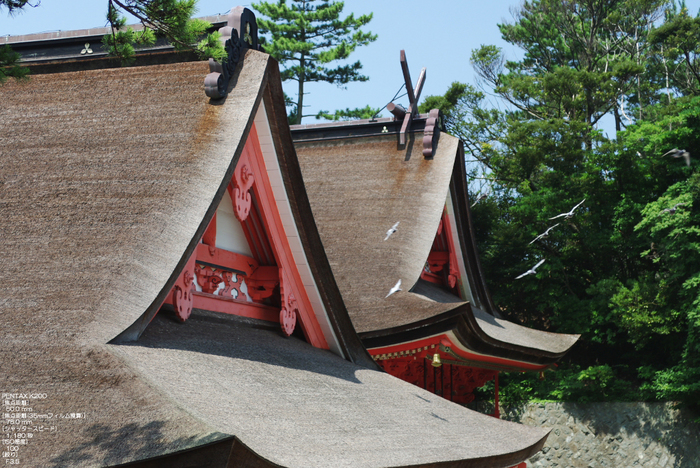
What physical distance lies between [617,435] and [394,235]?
30.8ft

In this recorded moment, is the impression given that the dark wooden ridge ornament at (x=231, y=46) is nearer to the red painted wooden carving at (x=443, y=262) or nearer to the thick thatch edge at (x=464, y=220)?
the thick thatch edge at (x=464, y=220)

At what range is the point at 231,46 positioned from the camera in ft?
13.2

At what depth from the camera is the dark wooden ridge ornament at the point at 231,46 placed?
388 centimetres

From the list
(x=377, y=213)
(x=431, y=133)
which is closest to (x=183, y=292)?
(x=377, y=213)

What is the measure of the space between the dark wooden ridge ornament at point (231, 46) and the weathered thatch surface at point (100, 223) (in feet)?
0.26

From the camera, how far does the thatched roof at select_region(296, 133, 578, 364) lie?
6.09 meters

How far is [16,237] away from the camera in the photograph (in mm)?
3031

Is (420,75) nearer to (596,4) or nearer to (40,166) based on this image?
(40,166)

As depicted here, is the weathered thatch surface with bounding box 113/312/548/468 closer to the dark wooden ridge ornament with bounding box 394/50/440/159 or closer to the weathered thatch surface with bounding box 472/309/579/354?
the weathered thatch surface with bounding box 472/309/579/354

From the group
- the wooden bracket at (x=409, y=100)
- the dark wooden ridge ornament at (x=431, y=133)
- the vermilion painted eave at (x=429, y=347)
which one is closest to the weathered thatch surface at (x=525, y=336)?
the vermilion painted eave at (x=429, y=347)

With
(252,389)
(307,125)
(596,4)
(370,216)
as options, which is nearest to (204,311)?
(252,389)

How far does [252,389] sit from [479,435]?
5.52 feet

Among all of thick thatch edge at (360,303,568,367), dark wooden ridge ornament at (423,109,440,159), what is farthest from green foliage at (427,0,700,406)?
thick thatch edge at (360,303,568,367)

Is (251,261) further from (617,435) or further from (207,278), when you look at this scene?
(617,435)
